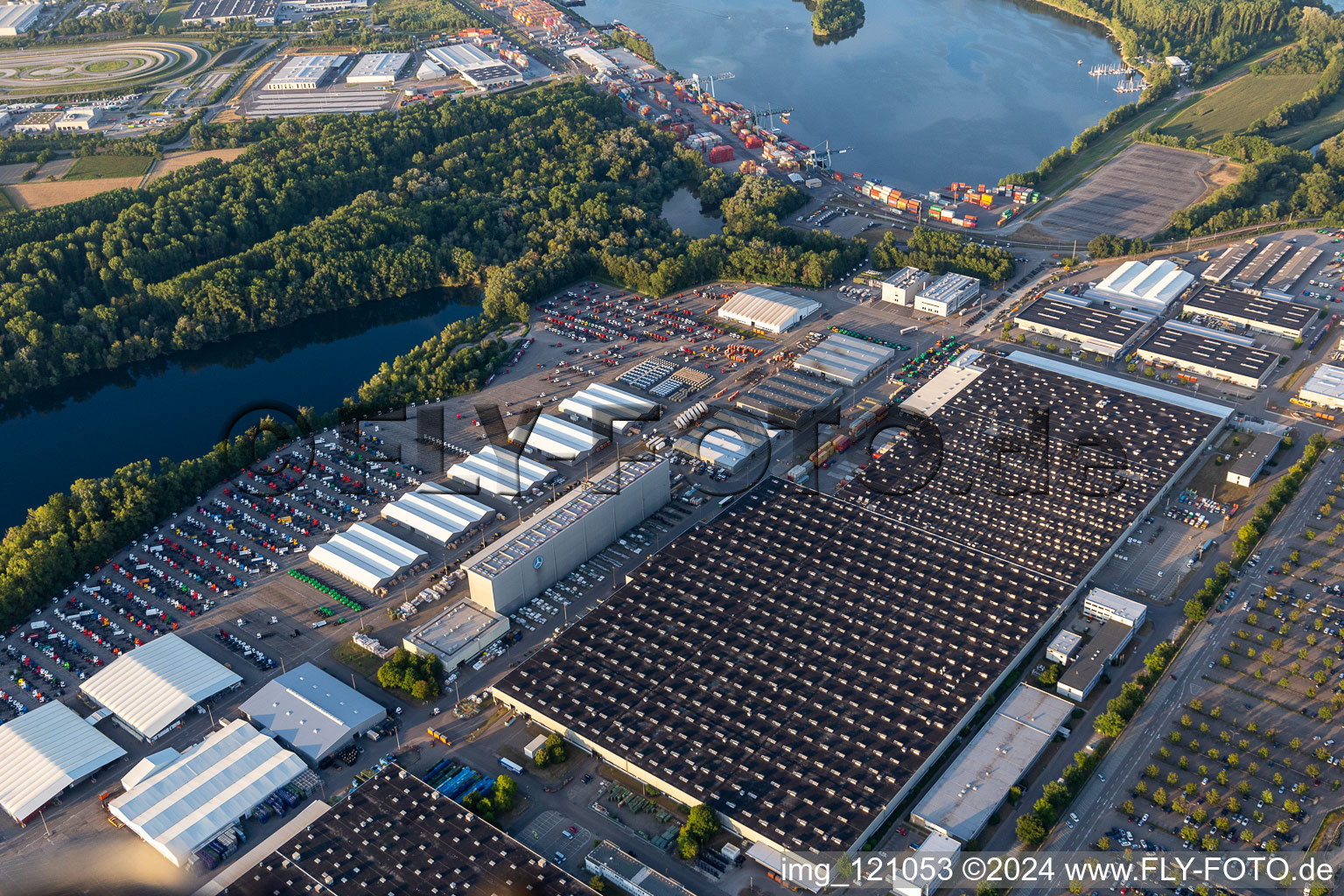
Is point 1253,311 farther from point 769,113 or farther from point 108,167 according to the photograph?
point 108,167

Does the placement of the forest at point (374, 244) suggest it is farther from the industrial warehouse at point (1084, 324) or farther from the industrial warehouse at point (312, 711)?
the industrial warehouse at point (312, 711)

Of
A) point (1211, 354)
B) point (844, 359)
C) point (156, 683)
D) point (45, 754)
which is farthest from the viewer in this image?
point (844, 359)

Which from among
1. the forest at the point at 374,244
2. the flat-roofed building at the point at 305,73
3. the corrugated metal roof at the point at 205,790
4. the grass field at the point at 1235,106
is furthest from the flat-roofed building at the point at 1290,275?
the flat-roofed building at the point at 305,73

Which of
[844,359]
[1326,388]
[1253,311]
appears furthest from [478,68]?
[1326,388]

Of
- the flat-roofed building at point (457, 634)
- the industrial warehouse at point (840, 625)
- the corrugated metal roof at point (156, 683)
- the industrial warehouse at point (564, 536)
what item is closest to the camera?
the industrial warehouse at point (840, 625)

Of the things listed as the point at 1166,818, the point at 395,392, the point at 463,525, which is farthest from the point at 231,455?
the point at 1166,818

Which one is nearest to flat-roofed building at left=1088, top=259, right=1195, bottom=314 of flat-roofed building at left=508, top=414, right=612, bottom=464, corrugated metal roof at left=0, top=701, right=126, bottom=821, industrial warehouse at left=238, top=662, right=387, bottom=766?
flat-roofed building at left=508, top=414, right=612, bottom=464
